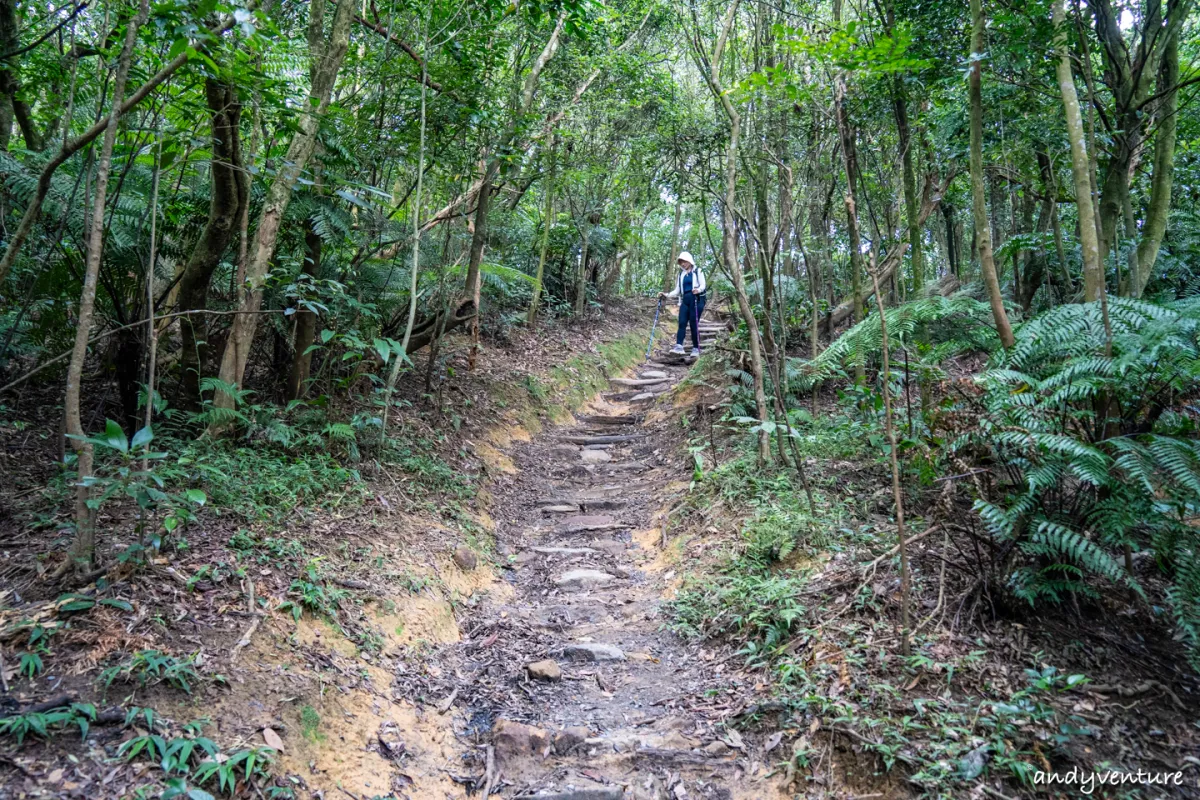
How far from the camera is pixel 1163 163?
5.54m

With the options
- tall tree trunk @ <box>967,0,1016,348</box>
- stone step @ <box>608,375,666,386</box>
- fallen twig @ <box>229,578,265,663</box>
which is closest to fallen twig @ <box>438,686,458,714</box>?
fallen twig @ <box>229,578,265,663</box>

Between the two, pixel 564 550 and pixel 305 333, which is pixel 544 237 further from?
pixel 564 550

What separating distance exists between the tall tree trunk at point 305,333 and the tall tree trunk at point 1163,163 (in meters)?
6.74

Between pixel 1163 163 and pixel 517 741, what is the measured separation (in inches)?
263

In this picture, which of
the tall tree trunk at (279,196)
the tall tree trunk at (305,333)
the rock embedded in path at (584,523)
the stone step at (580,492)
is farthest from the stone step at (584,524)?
the tall tree trunk at (279,196)

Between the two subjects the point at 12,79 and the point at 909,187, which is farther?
the point at 909,187

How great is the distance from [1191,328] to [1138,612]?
4.61ft

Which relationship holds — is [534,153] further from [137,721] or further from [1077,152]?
[137,721]

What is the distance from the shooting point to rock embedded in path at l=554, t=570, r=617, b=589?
534cm

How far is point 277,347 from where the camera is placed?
6246 millimetres

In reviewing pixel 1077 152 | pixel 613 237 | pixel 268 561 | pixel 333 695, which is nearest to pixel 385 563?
pixel 268 561

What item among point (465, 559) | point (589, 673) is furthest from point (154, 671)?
point (465, 559)

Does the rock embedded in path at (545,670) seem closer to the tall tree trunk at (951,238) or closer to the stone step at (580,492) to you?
the stone step at (580,492)

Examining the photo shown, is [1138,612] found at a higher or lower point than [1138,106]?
lower
